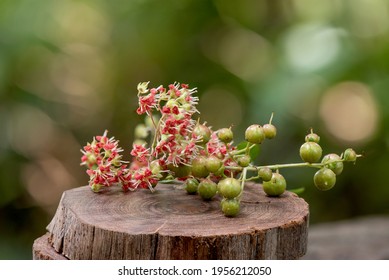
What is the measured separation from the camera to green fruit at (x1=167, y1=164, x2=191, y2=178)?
4.49 ft

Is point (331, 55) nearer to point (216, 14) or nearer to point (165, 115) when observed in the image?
point (216, 14)

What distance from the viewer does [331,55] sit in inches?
110

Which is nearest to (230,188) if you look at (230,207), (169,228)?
(230,207)

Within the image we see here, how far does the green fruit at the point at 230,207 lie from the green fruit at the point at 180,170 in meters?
0.14

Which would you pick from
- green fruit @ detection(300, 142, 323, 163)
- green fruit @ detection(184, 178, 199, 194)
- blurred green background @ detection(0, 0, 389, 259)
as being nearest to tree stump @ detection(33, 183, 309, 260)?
green fruit @ detection(184, 178, 199, 194)

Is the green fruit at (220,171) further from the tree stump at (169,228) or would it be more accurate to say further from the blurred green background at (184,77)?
the blurred green background at (184,77)

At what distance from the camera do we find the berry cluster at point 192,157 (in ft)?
4.25

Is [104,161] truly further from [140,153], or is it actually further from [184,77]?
Answer: [184,77]

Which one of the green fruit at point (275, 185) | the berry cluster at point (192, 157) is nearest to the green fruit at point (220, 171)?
the berry cluster at point (192, 157)

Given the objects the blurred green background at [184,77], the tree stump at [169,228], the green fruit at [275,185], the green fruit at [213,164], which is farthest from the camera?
the blurred green background at [184,77]

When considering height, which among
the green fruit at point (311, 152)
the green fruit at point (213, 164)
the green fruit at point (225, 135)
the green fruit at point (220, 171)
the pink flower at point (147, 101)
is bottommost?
the green fruit at point (220, 171)

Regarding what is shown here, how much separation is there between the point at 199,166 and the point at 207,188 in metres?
0.06

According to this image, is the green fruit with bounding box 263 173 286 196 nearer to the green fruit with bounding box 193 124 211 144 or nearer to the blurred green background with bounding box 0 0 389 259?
the green fruit with bounding box 193 124 211 144

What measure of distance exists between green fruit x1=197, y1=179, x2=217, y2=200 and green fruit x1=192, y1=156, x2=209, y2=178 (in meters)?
0.03
